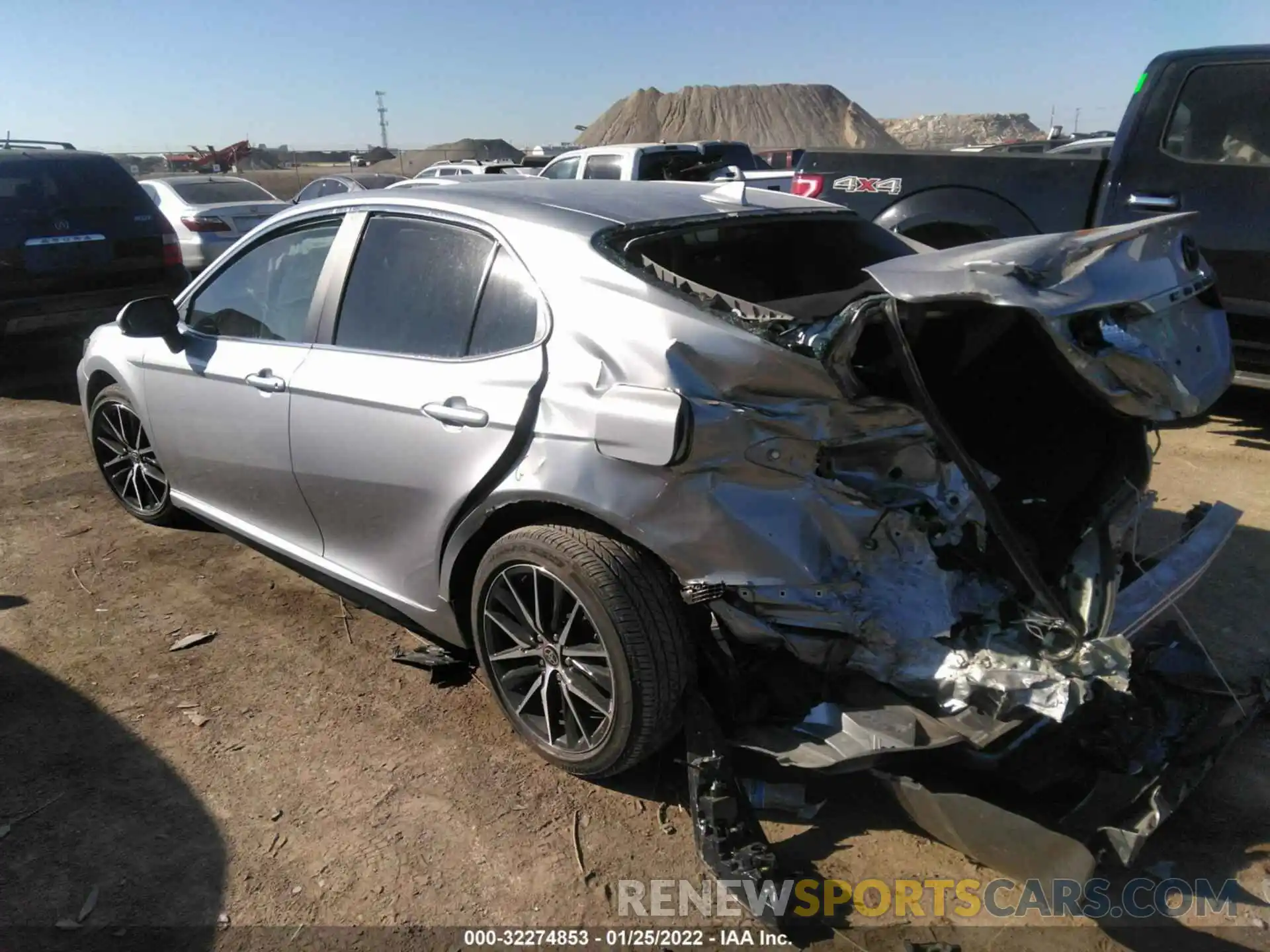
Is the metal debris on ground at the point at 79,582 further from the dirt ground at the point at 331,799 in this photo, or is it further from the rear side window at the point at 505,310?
the rear side window at the point at 505,310

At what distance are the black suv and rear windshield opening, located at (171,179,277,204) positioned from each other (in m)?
4.08

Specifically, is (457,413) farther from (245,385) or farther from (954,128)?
(954,128)

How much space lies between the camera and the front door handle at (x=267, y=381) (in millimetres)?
3426

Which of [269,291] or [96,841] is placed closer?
[96,841]

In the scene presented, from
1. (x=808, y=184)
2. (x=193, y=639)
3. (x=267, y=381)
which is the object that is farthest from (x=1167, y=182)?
(x=193, y=639)

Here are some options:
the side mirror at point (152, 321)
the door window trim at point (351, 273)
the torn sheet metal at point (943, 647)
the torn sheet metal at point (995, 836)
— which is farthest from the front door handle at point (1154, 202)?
the side mirror at point (152, 321)

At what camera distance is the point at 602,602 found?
2.54 metres

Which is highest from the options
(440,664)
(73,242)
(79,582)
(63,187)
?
(63,187)

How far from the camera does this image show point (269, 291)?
379 cm

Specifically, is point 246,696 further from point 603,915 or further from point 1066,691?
point 1066,691

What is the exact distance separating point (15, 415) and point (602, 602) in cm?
687

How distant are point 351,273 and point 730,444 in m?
1.74

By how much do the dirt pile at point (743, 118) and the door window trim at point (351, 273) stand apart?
230ft

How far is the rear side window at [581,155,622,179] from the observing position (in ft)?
40.3
